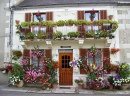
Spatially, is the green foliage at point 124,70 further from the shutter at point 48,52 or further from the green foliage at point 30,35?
the green foliage at point 30,35

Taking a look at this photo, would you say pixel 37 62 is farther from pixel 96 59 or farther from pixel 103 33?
pixel 103 33

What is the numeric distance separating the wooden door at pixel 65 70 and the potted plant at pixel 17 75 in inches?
102

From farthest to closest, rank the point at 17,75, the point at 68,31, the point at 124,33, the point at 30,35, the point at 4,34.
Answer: the point at 4,34 → the point at 124,33 → the point at 68,31 → the point at 30,35 → the point at 17,75

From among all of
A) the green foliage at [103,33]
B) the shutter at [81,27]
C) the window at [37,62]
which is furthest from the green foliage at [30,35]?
the green foliage at [103,33]

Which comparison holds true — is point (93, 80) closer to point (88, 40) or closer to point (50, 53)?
point (88, 40)

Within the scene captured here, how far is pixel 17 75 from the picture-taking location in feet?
40.1

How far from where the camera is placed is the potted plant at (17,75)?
12.1 m

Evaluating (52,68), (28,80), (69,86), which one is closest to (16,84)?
(28,80)

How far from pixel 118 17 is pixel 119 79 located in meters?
4.25

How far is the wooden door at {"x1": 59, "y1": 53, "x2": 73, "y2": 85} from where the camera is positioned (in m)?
12.9

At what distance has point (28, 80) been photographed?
12180mm

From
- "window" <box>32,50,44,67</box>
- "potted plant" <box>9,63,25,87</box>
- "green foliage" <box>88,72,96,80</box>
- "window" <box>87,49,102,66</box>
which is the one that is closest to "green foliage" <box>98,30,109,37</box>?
"window" <box>87,49,102,66</box>

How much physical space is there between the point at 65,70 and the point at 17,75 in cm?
323

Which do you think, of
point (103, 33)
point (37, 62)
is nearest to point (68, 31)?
point (103, 33)
